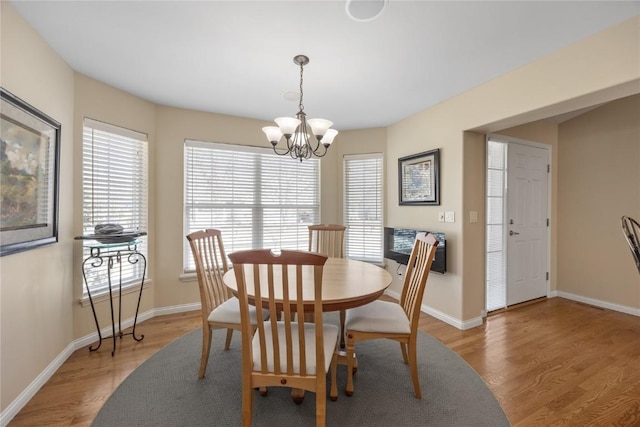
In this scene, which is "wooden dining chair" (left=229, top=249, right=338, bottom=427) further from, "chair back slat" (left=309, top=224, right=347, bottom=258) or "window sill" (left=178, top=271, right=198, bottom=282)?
"window sill" (left=178, top=271, right=198, bottom=282)

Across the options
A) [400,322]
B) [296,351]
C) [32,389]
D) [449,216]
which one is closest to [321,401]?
[296,351]

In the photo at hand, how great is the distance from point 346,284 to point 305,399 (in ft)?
2.59

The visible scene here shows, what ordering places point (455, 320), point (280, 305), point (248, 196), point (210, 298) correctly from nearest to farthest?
1. point (280, 305)
2. point (210, 298)
3. point (455, 320)
4. point (248, 196)

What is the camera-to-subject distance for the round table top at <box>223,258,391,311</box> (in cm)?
154

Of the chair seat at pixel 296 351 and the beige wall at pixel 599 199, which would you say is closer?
the chair seat at pixel 296 351

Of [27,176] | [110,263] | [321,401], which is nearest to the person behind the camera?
[321,401]

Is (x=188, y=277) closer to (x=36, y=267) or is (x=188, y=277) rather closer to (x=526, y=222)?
(x=36, y=267)

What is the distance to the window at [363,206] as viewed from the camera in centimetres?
396

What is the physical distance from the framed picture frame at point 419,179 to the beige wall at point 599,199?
213cm

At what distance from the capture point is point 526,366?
2172mm

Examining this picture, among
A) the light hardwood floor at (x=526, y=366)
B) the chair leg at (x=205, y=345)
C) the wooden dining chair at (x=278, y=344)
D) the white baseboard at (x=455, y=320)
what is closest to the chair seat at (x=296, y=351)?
the wooden dining chair at (x=278, y=344)

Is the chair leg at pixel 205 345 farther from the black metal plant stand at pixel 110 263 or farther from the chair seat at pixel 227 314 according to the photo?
the black metal plant stand at pixel 110 263

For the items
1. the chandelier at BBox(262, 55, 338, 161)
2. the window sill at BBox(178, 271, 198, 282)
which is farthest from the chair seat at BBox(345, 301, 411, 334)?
the window sill at BBox(178, 271, 198, 282)

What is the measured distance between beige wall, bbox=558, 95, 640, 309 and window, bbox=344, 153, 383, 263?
2.53 meters
